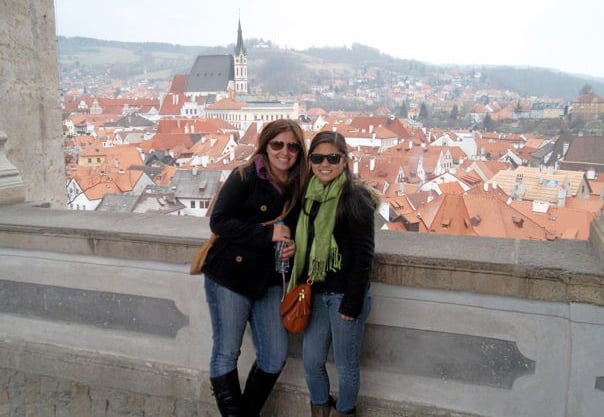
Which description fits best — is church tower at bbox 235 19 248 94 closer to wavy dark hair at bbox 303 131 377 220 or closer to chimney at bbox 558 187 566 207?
chimney at bbox 558 187 566 207

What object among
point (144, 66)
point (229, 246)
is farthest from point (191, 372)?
point (144, 66)

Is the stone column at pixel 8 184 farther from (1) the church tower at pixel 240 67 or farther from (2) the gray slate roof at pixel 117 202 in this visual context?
(1) the church tower at pixel 240 67

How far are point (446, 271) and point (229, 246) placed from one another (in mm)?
717

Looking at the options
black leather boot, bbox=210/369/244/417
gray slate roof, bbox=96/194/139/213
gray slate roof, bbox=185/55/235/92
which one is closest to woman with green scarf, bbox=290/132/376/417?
black leather boot, bbox=210/369/244/417

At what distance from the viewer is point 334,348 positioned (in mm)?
1925

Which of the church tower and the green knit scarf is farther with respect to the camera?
the church tower

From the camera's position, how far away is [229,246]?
191 cm

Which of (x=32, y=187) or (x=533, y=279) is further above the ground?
(x=533, y=279)

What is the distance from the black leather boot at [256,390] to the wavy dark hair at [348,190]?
0.66 metres

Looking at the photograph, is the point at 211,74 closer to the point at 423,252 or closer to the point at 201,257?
the point at 201,257

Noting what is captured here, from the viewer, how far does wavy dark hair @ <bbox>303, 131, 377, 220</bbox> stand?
1.78m

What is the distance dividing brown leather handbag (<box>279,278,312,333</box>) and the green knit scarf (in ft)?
0.17

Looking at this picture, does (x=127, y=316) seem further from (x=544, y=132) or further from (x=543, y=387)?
(x=544, y=132)

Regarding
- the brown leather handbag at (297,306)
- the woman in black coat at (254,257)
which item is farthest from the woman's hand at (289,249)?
the brown leather handbag at (297,306)
